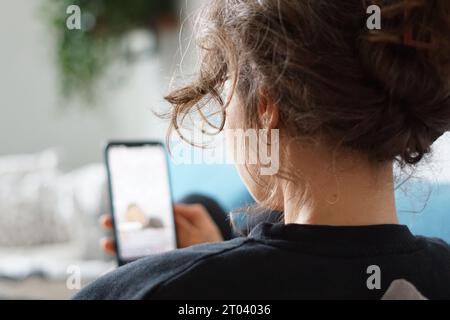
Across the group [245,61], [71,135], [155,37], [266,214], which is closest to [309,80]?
[245,61]

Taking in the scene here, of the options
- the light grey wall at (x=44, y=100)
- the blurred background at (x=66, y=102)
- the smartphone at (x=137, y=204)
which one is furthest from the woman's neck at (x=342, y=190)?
the light grey wall at (x=44, y=100)

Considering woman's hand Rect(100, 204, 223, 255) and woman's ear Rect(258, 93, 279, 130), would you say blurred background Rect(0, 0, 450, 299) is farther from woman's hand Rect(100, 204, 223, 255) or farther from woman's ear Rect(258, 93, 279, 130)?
woman's ear Rect(258, 93, 279, 130)

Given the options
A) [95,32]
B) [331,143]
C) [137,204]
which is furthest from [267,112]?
[95,32]

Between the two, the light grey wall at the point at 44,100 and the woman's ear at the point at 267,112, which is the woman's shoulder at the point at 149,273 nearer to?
the woman's ear at the point at 267,112

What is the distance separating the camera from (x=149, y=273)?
50cm

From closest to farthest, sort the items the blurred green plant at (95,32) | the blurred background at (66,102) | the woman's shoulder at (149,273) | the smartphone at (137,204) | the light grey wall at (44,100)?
1. the woman's shoulder at (149,273)
2. the smartphone at (137,204)
3. the blurred background at (66,102)
4. the blurred green plant at (95,32)
5. the light grey wall at (44,100)

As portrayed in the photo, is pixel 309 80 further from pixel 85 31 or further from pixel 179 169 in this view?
pixel 85 31

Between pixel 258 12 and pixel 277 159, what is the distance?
119 millimetres

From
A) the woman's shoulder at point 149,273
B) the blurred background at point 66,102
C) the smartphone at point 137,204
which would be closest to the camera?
the woman's shoulder at point 149,273

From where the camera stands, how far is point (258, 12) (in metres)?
0.52

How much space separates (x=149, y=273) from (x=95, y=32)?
253cm

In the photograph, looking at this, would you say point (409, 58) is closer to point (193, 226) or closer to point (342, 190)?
point (342, 190)

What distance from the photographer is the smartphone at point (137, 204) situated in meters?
0.88

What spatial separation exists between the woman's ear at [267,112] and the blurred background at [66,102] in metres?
1.67
